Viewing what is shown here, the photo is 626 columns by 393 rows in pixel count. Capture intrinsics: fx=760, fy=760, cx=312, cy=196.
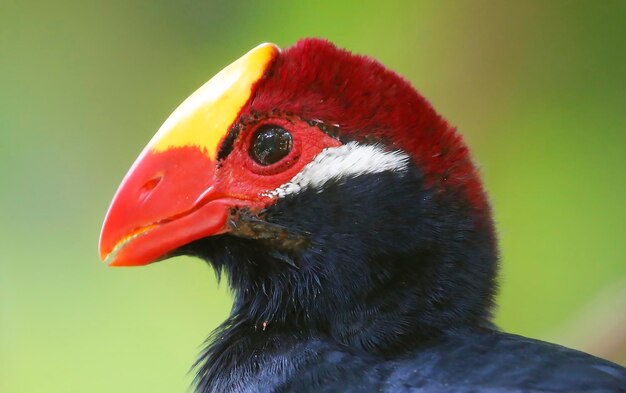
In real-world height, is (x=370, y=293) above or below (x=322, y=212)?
below

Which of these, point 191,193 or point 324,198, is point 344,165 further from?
point 191,193

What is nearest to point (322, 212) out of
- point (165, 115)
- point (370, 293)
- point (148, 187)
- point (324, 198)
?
point (324, 198)

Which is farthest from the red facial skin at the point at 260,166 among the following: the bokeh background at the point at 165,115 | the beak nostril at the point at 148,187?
the bokeh background at the point at 165,115

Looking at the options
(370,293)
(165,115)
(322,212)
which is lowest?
(370,293)

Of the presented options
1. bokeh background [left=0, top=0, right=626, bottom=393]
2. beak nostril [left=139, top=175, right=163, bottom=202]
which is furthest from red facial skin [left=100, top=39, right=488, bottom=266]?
bokeh background [left=0, top=0, right=626, bottom=393]

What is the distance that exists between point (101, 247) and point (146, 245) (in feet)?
0.22

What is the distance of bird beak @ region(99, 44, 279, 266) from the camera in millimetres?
1025

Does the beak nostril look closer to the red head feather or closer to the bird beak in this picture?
the bird beak

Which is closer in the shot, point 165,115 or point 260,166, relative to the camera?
point 260,166

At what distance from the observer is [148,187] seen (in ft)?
3.42

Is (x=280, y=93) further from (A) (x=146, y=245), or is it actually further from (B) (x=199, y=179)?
(A) (x=146, y=245)

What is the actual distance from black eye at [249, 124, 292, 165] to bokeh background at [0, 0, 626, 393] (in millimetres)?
1473

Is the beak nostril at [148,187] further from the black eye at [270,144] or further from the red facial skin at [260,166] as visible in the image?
the black eye at [270,144]

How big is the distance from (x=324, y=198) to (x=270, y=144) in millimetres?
104
